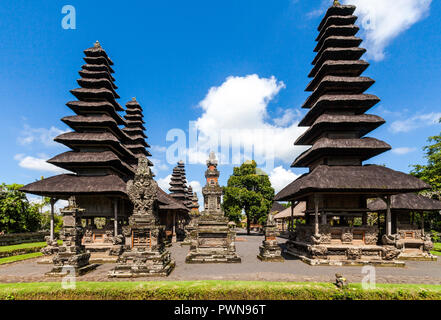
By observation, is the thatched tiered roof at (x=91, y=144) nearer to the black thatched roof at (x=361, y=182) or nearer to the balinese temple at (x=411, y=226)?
the black thatched roof at (x=361, y=182)

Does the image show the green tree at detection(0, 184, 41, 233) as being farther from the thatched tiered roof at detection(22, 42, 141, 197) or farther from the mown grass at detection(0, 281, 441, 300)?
the mown grass at detection(0, 281, 441, 300)

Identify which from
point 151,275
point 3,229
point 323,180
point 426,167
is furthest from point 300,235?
point 3,229

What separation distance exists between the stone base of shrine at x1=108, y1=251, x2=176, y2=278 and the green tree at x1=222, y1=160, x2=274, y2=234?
23106 millimetres

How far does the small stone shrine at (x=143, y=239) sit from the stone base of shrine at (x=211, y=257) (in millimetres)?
1995

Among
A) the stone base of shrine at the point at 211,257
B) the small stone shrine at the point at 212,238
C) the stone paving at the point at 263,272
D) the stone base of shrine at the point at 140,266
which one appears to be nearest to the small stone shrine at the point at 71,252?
the stone paving at the point at 263,272

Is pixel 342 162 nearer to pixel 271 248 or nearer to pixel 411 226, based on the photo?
pixel 411 226

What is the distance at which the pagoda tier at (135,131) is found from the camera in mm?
27562

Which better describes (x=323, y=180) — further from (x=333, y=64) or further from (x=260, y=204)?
(x=260, y=204)

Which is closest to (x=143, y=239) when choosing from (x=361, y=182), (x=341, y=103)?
(x=361, y=182)

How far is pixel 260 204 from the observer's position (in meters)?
33.8

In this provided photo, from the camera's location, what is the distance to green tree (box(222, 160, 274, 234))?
110 ft

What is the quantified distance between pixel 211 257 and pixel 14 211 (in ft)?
81.1

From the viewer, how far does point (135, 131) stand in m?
28.2

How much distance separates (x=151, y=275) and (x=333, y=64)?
688 inches
